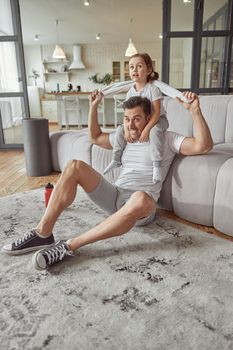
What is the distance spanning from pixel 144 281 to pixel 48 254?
0.48 meters

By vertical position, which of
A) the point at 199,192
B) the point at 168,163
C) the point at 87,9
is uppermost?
the point at 87,9

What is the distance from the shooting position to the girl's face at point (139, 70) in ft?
5.83

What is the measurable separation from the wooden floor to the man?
360mm

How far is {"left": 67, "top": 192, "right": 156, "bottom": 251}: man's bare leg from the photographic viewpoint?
1441 mm

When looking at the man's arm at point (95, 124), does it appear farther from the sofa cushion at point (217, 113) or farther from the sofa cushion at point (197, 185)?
the sofa cushion at point (217, 113)

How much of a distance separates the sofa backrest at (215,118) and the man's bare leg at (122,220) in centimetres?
Result: 135

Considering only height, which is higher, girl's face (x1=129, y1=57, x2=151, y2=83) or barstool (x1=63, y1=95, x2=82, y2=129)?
girl's face (x1=129, y1=57, x2=151, y2=83)

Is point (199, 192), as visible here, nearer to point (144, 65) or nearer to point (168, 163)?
point (168, 163)

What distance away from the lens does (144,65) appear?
1.79 m

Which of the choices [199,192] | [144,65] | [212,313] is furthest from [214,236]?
[144,65]

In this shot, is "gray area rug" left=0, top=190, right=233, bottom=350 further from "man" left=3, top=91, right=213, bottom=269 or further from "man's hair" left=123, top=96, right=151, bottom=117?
"man's hair" left=123, top=96, right=151, bottom=117

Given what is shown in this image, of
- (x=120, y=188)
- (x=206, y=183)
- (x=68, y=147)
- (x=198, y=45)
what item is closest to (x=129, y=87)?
(x=120, y=188)

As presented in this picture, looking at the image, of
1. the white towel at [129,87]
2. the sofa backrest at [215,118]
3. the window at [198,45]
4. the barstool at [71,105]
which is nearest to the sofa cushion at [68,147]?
the white towel at [129,87]

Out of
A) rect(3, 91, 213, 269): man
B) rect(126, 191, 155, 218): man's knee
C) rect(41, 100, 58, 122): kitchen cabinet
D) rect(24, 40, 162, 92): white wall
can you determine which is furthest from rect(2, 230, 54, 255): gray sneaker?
rect(24, 40, 162, 92): white wall
